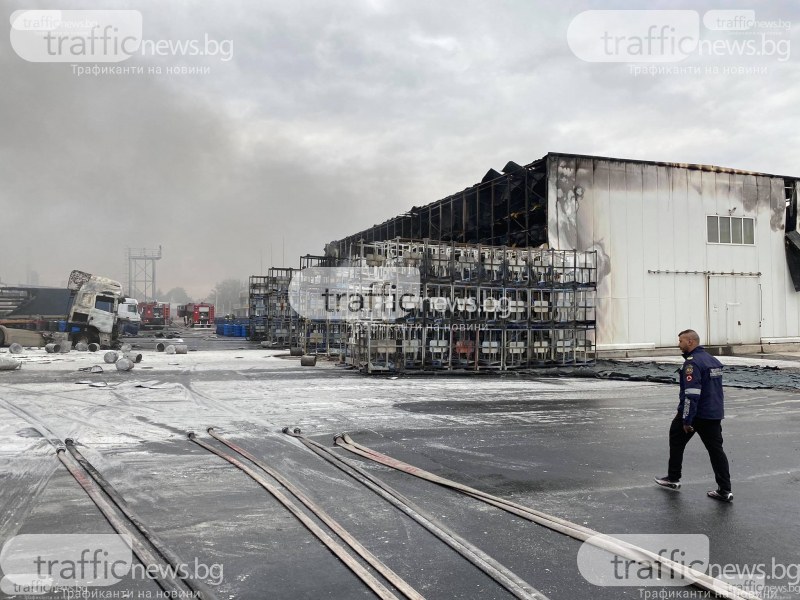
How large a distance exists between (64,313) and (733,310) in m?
39.4

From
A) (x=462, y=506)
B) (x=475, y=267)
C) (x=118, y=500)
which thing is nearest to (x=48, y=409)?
(x=118, y=500)

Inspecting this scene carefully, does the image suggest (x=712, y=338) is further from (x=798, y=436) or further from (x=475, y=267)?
(x=798, y=436)

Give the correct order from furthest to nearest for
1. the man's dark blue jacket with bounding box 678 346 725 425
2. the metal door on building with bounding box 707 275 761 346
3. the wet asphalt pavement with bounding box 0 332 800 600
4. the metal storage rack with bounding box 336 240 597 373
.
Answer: the metal door on building with bounding box 707 275 761 346, the metal storage rack with bounding box 336 240 597 373, the man's dark blue jacket with bounding box 678 346 725 425, the wet asphalt pavement with bounding box 0 332 800 600

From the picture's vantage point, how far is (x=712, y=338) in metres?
27.5

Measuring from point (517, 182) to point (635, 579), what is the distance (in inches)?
951

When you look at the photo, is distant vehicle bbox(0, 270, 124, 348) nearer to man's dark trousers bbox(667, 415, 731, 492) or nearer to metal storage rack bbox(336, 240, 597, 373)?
metal storage rack bbox(336, 240, 597, 373)

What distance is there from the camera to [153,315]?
70.2 m

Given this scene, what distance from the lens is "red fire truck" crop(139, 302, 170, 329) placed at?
62.9 m

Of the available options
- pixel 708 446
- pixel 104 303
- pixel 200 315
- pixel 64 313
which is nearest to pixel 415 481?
pixel 708 446

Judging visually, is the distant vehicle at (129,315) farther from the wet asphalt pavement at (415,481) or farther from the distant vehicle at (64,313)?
the wet asphalt pavement at (415,481)

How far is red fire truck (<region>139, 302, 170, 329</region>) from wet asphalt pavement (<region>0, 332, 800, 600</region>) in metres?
52.5

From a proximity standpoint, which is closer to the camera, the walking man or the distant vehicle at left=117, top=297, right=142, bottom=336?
the walking man

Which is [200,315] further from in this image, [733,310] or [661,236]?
[733,310]

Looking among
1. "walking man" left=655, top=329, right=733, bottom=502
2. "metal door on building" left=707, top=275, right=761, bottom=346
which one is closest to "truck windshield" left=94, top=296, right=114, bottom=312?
"walking man" left=655, top=329, right=733, bottom=502
